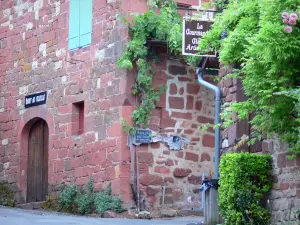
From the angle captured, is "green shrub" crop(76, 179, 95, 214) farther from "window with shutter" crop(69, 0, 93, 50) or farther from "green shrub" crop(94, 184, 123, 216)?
"window with shutter" crop(69, 0, 93, 50)

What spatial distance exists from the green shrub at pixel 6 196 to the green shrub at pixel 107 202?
3.36m

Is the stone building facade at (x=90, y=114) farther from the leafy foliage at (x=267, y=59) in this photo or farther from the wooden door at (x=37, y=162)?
the leafy foliage at (x=267, y=59)

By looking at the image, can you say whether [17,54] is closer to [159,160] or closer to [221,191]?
[159,160]

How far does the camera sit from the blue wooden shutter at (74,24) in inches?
720

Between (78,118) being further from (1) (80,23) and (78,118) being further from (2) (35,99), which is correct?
(1) (80,23)

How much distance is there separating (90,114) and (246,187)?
20.9 ft

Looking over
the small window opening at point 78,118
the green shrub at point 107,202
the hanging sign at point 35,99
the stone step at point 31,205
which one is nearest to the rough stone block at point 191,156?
the green shrub at point 107,202

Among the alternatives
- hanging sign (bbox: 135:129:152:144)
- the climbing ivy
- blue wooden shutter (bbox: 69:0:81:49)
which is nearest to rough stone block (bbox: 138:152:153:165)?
hanging sign (bbox: 135:129:152:144)

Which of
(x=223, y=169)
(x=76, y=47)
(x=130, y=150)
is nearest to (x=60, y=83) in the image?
(x=76, y=47)

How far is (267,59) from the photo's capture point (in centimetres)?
1046

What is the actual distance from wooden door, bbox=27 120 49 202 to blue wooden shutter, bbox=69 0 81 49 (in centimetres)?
215

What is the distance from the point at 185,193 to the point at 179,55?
9.01 ft

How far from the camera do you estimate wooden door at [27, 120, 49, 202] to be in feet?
63.4

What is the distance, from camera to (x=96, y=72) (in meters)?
17.7
